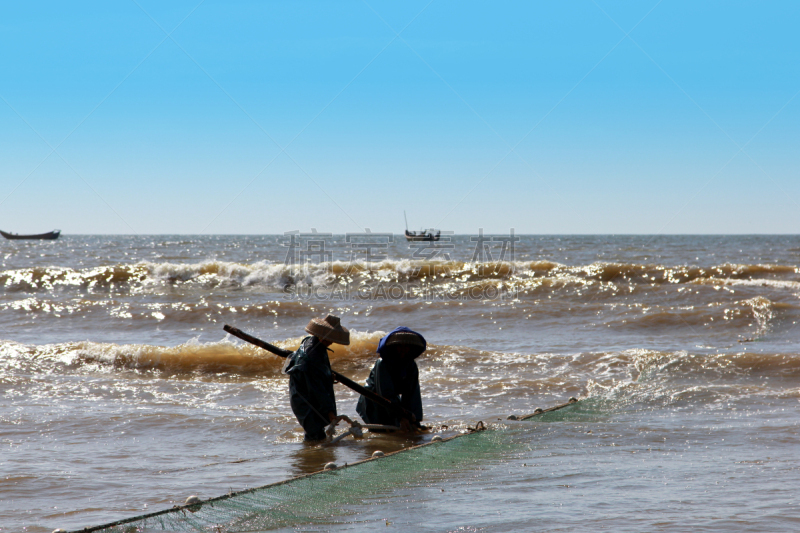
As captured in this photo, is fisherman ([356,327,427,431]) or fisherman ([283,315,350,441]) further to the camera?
fisherman ([356,327,427,431])

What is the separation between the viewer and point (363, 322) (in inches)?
533

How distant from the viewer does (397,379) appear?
550 cm

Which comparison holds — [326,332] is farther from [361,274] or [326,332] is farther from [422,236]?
[422,236]

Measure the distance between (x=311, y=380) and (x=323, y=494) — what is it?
1.48 meters

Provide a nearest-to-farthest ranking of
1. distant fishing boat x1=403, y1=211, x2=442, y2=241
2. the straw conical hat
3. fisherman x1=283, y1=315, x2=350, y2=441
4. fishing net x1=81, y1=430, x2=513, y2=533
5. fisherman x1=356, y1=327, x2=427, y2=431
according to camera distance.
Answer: fishing net x1=81, y1=430, x2=513, y2=533 < the straw conical hat < fisherman x1=283, y1=315, x2=350, y2=441 < fisherman x1=356, y1=327, x2=427, y2=431 < distant fishing boat x1=403, y1=211, x2=442, y2=241

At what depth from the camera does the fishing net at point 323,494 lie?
3.26 meters

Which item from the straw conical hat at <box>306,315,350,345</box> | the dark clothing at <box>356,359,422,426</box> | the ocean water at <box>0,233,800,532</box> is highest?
the straw conical hat at <box>306,315,350,345</box>

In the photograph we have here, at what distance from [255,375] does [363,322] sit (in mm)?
4552

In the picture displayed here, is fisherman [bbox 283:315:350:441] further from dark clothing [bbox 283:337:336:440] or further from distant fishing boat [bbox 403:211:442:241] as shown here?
distant fishing boat [bbox 403:211:442:241]

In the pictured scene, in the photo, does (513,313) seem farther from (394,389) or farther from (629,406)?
(394,389)

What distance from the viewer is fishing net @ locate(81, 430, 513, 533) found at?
3.26 meters

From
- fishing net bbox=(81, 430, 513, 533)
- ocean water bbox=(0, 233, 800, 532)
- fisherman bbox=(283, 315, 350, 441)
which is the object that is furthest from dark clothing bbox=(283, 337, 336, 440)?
fishing net bbox=(81, 430, 513, 533)

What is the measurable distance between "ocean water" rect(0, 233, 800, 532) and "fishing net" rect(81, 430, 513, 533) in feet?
0.08

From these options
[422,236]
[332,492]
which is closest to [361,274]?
[332,492]
